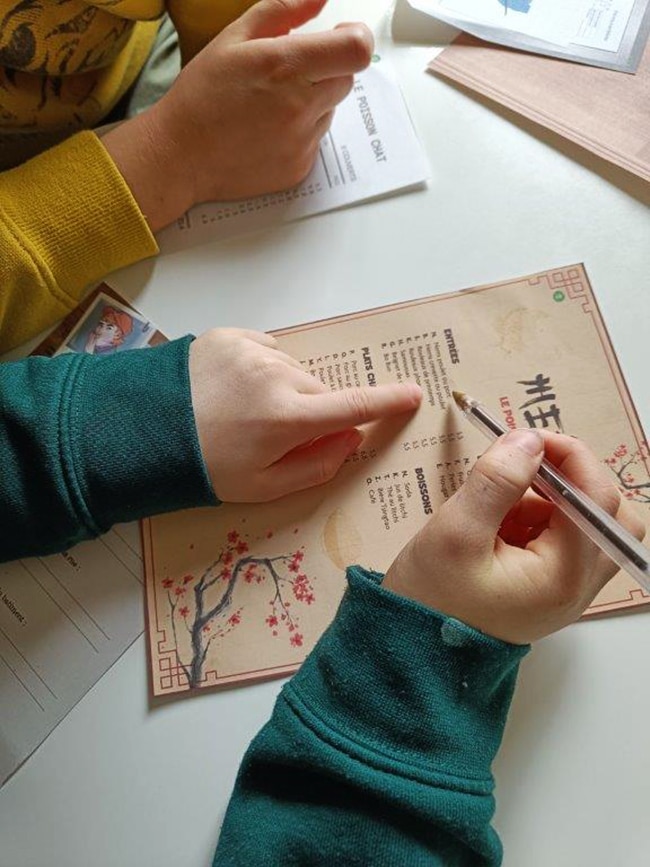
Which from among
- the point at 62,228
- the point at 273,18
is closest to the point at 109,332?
the point at 62,228

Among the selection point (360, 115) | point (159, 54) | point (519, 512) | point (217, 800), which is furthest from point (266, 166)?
point (217, 800)

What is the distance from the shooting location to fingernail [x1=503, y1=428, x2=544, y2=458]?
491 mm

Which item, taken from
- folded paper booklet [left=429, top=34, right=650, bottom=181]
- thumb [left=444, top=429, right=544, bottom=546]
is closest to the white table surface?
folded paper booklet [left=429, top=34, right=650, bottom=181]

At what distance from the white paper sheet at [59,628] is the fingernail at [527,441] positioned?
294 millimetres

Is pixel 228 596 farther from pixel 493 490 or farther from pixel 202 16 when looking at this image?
pixel 202 16

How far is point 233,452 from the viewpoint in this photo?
0.57 metres

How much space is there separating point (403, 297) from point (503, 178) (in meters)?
0.14

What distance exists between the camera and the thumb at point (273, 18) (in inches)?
25.0

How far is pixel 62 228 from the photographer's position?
0.63m

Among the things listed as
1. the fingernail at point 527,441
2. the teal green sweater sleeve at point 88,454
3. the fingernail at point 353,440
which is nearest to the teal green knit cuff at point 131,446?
the teal green sweater sleeve at point 88,454

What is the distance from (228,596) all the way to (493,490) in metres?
0.22

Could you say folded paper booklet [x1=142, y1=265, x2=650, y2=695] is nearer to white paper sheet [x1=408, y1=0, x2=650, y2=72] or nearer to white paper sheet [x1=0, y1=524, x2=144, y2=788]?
white paper sheet [x1=0, y1=524, x2=144, y2=788]

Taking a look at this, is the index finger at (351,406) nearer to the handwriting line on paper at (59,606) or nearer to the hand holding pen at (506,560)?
the hand holding pen at (506,560)

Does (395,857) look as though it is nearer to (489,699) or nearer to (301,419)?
(489,699)
